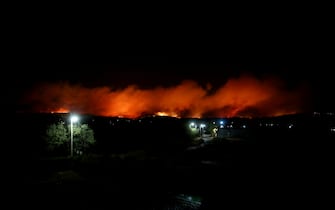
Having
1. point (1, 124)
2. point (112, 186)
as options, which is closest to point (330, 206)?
point (112, 186)

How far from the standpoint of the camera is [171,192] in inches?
970

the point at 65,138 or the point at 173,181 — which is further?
the point at 65,138

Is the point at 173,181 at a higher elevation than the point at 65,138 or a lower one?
lower

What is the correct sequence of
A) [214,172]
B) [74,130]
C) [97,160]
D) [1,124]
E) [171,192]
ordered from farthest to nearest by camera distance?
[1,124] < [74,130] < [97,160] < [214,172] < [171,192]

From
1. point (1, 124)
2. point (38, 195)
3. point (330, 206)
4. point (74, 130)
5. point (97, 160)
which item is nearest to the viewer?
point (330, 206)

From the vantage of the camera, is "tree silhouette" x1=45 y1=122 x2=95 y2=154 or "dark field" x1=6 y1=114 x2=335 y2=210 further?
"tree silhouette" x1=45 y1=122 x2=95 y2=154

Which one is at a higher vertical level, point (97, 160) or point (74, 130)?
point (74, 130)

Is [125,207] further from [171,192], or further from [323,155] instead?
[323,155]

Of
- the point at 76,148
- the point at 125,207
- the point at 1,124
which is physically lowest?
the point at 125,207

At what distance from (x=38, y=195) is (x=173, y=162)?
18144mm

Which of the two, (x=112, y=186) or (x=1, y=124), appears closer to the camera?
(x=112, y=186)

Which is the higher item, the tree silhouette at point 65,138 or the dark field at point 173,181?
the tree silhouette at point 65,138

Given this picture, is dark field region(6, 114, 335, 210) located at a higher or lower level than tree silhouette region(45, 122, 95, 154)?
lower

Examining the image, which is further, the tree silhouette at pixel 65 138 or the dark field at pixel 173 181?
the tree silhouette at pixel 65 138
